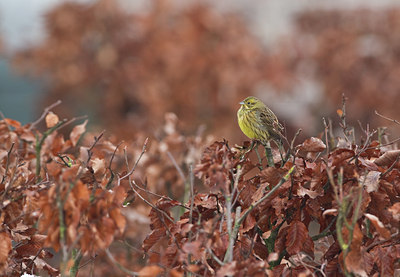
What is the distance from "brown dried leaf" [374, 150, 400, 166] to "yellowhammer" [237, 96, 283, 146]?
454mm

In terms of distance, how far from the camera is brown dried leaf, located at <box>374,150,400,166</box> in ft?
7.30

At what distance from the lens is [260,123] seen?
2.65 meters

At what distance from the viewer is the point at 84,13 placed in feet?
31.0

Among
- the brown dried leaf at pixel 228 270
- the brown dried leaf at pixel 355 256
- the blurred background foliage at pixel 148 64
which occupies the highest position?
the blurred background foliage at pixel 148 64

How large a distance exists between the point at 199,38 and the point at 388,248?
7760mm

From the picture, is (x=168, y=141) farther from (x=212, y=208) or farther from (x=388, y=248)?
(x=388, y=248)

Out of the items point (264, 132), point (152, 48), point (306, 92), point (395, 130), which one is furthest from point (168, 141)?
point (306, 92)

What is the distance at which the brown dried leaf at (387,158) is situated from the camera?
223 cm

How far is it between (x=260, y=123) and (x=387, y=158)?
0.62 meters

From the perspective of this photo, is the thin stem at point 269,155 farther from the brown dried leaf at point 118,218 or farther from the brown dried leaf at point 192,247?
the brown dried leaf at point 118,218

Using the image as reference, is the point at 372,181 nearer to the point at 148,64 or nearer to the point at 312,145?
the point at 312,145

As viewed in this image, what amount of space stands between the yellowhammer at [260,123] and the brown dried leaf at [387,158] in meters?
0.45

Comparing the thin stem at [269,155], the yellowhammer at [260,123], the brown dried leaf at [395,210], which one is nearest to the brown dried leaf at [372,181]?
the brown dried leaf at [395,210]

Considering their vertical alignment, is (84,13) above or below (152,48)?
above
